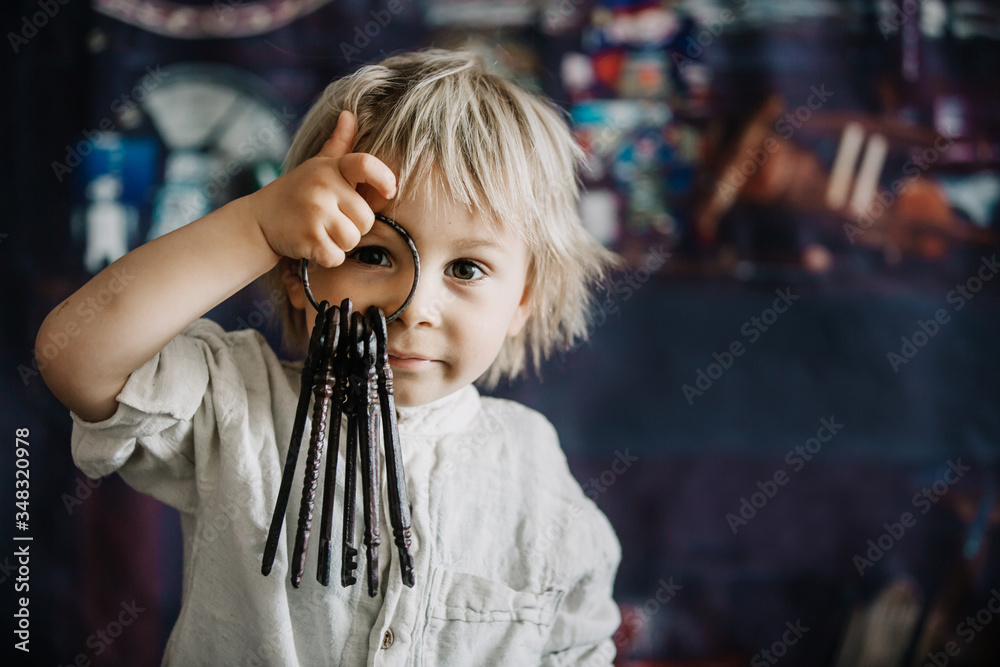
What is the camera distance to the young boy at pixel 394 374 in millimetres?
620

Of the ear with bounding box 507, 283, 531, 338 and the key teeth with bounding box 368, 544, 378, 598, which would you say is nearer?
the key teeth with bounding box 368, 544, 378, 598

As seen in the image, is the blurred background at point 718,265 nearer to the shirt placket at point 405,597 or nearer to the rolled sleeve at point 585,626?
the rolled sleeve at point 585,626

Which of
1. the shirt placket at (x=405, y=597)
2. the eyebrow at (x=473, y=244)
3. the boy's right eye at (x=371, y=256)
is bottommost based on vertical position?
the shirt placket at (x=405, y=597)

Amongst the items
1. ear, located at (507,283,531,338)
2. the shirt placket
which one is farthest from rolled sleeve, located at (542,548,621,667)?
ear, located at (507,283,531,338)

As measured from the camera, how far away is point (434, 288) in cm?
68

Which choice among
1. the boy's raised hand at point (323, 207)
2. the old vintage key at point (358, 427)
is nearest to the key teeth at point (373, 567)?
the old vintage key at point (358, 427)

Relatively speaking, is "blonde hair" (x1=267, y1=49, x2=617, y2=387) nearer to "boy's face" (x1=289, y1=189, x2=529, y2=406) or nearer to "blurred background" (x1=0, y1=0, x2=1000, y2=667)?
"boy's face" (x1=289, y1=189, x2=529, y2=406)

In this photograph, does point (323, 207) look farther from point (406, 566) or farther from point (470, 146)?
point (406, 566)

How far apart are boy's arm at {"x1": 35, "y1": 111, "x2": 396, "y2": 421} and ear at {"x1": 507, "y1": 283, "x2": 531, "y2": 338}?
0.26 meters

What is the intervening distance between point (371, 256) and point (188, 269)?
0.52 ft

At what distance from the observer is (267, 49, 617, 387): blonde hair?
69 cm

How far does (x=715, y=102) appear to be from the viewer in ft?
4.45

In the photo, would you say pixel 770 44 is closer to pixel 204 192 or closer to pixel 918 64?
pixel 918 64

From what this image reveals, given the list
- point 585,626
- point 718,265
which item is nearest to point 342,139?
point 585,626
